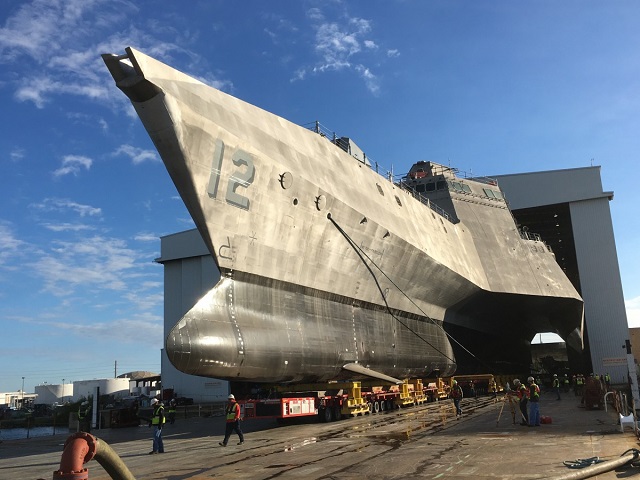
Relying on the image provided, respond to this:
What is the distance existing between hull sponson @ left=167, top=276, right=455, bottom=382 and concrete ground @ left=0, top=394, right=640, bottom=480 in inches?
75.1

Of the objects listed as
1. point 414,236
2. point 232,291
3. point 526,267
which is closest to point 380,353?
point 414,236

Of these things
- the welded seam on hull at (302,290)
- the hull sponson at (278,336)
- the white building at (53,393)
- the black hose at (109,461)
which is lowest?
the white building at (53,393)

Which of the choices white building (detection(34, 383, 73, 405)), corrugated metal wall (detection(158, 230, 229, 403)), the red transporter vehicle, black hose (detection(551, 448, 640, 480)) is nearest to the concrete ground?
black hose (detection(551, 448, 640, 480))

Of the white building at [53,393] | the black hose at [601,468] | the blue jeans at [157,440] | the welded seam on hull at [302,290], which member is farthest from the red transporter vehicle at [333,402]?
the white building at [53,393]

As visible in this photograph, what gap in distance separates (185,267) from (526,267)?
31.2 metres

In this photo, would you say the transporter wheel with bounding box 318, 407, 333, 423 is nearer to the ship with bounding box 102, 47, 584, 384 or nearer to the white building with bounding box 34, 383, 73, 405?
the ship with bounding box 102, 47, 584, 384

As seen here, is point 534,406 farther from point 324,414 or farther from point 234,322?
point 234,322

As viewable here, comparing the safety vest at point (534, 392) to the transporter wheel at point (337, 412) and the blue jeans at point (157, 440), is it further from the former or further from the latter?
the blue jeans at point (157, 440)

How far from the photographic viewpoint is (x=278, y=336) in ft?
47.8

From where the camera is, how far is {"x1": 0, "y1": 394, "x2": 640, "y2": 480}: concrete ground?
878 centimetres

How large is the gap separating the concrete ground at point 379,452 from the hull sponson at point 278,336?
1907 millimetres

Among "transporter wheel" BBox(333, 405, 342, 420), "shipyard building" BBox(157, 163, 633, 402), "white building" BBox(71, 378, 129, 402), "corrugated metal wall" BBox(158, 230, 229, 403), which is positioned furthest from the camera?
"white building" BBox(71, 378, 129, 402)

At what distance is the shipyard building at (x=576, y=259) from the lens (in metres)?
41.7

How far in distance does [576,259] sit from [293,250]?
39.2 metres
